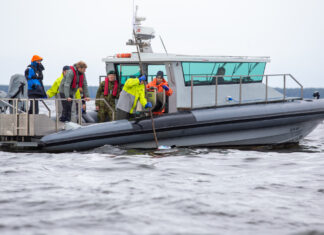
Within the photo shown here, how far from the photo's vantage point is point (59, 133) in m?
8.45

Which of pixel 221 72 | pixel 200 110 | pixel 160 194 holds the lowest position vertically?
pixel 160 194

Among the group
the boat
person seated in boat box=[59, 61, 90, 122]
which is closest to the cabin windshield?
the boat

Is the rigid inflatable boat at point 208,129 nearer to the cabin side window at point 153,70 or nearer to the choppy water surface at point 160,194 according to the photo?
the choppy water surface at point 160,194

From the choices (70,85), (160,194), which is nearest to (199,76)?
(70,85)

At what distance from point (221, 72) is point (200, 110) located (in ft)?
3.83

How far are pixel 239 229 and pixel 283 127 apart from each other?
6037 mm

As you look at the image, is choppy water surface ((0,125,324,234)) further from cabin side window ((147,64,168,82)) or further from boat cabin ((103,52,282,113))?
cabin side window ((147,64,168,82))

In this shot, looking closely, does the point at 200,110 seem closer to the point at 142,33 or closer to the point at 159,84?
the point at 159,84

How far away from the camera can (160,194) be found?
4898 millimetres

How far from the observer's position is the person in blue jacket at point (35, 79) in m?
9.00

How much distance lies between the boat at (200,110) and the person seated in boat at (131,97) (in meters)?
0.24

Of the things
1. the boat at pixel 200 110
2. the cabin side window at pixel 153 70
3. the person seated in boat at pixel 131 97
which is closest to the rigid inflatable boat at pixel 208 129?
the boat at pixel 200 110

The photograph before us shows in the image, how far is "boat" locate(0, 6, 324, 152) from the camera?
8.41m

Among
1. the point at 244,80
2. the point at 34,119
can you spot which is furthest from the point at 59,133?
the point at 244,80
